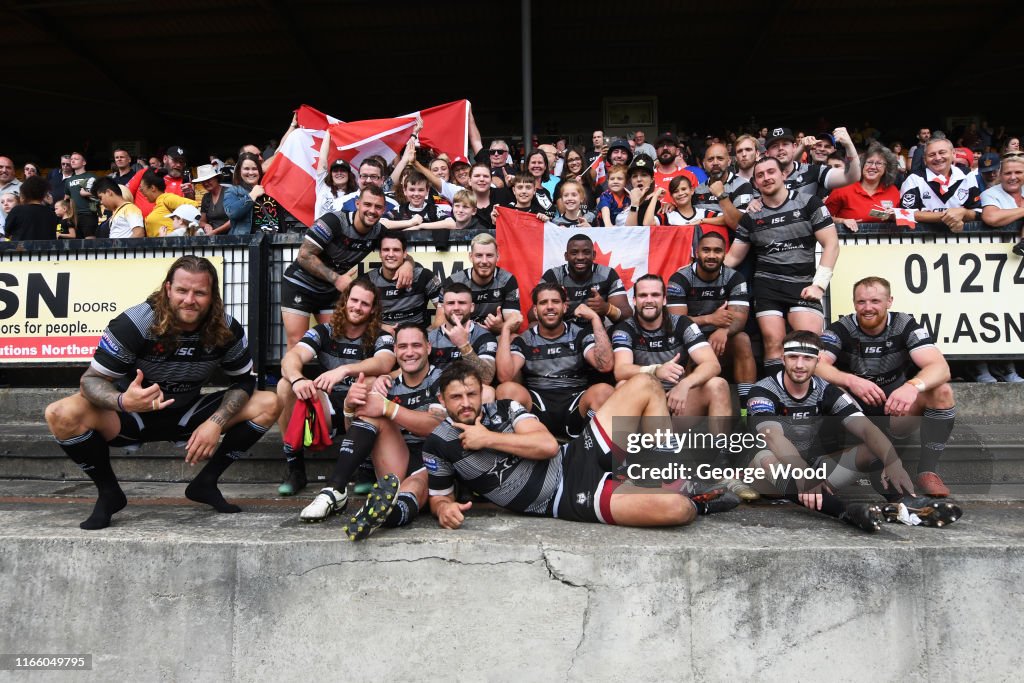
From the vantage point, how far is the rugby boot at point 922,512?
13.5 ft

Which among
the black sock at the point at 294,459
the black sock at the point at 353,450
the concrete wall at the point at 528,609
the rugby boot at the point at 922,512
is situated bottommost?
the concrete wall at the point at 528,609

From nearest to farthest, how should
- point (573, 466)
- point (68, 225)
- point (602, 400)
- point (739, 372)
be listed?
1. point (573, 466)
2. point (602, 400)
3. point (739, 372)
4. point (68, 225)

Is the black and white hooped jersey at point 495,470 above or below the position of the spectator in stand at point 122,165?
below

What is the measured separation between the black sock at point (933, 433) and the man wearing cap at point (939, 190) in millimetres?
2361

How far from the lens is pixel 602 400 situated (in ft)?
16.9

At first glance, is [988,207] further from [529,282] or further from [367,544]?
[367,544]

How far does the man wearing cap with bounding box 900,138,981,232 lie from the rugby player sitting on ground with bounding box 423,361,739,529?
3907mm

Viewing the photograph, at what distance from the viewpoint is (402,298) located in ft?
19.4

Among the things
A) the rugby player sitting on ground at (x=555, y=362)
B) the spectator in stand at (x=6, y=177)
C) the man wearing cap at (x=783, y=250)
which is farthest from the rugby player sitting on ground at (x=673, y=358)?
the spectator in stand at (x=6, y=177)

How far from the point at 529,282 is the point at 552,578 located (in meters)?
3.47

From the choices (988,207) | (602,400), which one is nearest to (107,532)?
(602,400)

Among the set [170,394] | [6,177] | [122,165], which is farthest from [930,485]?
[122,165]

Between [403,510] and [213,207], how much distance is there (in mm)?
5058

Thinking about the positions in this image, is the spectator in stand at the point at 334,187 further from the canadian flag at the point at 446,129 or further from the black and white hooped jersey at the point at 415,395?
the black and white hooped jersey at the point at 415,395
